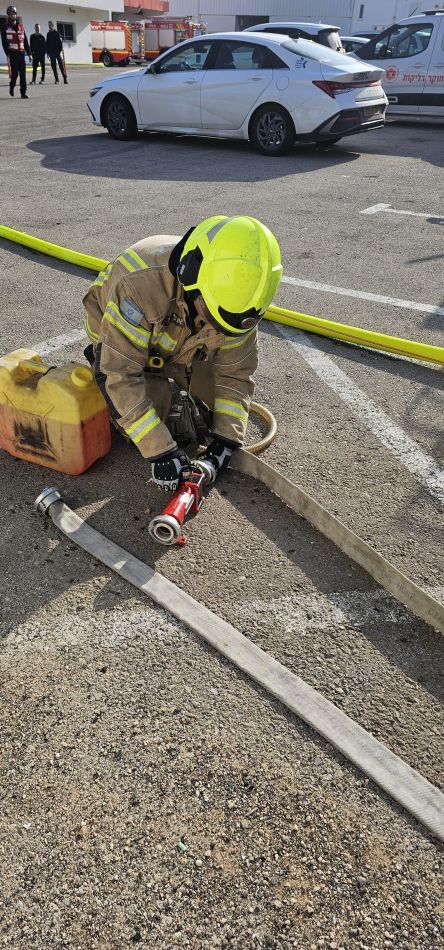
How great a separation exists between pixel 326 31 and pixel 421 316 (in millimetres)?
9670

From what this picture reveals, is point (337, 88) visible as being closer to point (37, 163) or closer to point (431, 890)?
point (37, 163)

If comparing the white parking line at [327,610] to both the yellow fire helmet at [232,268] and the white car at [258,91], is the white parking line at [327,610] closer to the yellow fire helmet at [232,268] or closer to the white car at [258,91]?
the yellow fire helmet at [232,268]

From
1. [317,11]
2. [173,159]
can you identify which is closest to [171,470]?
[173,159]

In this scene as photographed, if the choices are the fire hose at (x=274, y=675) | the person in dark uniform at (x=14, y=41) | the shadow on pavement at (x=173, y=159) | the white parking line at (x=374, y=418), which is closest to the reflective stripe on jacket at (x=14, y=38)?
the person in dark uniform at (x=14, y=41)

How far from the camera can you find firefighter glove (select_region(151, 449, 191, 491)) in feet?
9.71

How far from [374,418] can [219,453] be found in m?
1.17

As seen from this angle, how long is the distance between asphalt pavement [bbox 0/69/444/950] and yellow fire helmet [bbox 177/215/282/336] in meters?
0.99

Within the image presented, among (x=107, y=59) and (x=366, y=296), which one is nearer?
(x=366, y=296)

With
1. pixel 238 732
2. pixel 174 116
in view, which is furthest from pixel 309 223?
pixel 238 732

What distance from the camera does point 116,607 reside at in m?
2.59

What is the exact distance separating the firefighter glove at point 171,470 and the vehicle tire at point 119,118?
1034cm

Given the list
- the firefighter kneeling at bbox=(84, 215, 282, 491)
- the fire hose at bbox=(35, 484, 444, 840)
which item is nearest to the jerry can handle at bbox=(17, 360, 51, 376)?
the firefighter kneeling at bbox=(84, 215, 282, 491)

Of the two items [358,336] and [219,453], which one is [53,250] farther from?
[219,453]

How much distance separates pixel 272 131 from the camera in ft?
34.0
